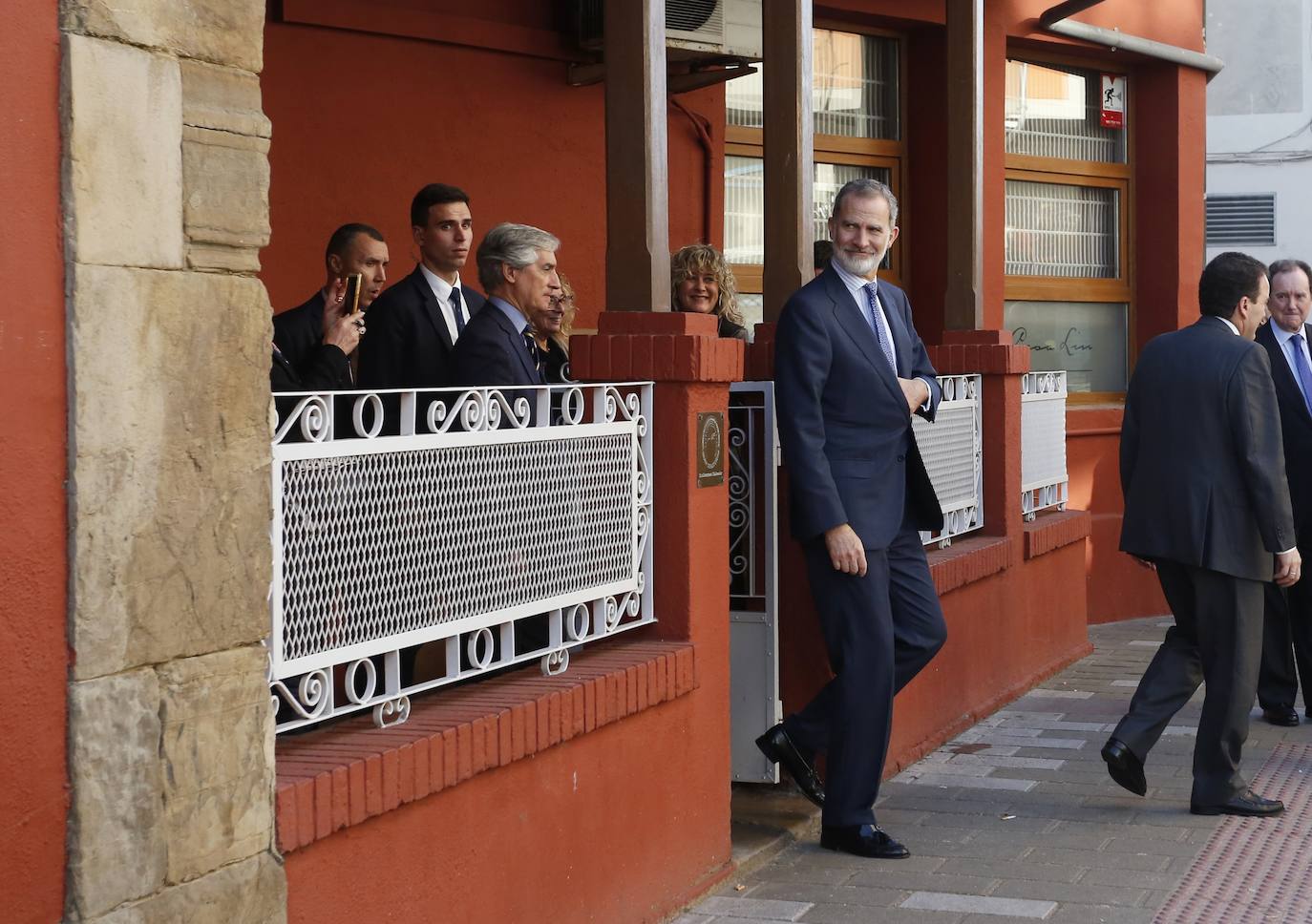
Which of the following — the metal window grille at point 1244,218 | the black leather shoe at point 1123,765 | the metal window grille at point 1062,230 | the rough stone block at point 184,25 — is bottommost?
the black leather shoe at point 1123,765

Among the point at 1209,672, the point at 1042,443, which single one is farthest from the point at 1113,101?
the point at 1209,672

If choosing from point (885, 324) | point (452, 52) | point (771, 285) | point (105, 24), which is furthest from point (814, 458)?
point (452, 52)

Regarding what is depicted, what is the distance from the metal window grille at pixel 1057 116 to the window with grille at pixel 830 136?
99cm

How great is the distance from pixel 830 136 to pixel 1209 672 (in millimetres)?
5474

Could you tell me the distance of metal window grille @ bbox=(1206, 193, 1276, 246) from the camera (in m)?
27.1

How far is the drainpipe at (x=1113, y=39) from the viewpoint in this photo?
1105 cm

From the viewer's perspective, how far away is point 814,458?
540cm

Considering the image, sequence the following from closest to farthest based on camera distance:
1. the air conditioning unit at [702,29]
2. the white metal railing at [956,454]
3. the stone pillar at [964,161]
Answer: the white metal railing at [956,454] → the stone pillar at [964,161] → the air conditioning unit at [702,29]

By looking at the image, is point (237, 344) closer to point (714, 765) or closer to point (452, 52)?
point (714, 765)

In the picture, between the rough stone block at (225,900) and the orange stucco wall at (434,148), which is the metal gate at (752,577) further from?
the rough stone block at (225,900)

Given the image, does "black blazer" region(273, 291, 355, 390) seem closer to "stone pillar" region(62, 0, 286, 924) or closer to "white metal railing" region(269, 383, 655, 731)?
"white metal railing" region(269, 383, 655, 731)

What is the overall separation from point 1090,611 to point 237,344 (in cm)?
910

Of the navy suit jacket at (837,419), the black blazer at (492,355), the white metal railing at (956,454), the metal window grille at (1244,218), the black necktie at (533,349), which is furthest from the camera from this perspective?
the metal window grille at (1244,218)

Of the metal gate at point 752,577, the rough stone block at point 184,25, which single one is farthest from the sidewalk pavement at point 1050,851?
the rough stone block at point 184,25
